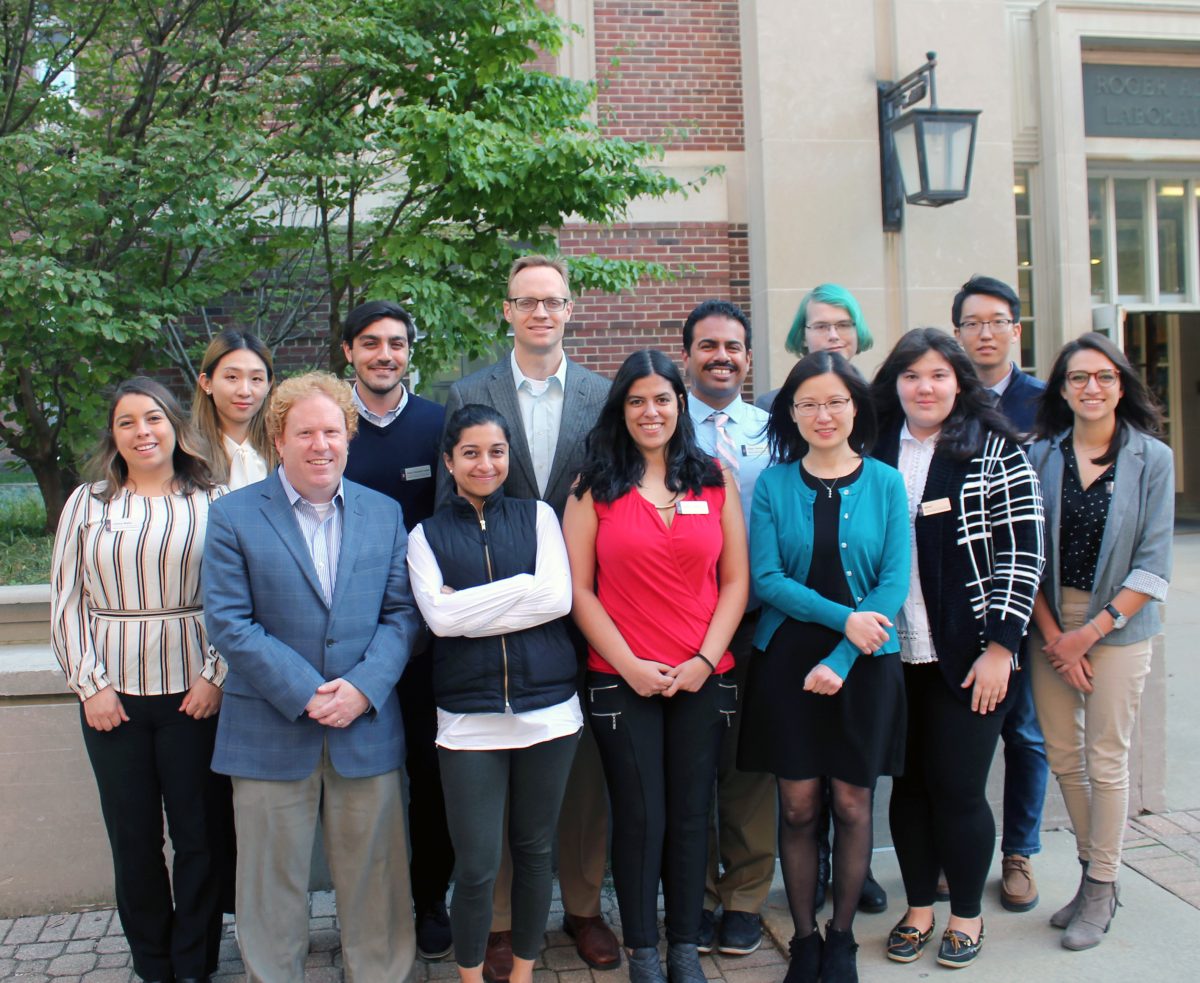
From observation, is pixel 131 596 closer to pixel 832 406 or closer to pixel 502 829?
pixel 502 829

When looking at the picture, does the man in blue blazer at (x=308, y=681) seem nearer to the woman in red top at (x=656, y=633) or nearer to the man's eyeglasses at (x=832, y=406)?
the woman in red top at (x=656, y=633)

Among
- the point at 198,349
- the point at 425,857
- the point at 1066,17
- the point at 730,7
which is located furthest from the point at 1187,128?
the point at 425,857

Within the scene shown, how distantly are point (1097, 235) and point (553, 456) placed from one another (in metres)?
9.46

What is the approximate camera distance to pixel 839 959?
3256 millimetres

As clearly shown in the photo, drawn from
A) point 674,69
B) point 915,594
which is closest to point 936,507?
point 915,594

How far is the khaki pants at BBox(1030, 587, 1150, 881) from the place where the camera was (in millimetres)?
3521

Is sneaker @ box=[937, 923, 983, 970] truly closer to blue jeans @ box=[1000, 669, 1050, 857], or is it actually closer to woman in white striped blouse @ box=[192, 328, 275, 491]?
blue jeans @ box=[1000, 669, 1050, 857]

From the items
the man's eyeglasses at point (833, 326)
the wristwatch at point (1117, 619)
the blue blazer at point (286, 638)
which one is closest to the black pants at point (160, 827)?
the blue blazer at point (286, 638)

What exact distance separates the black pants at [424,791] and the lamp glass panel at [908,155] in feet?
22.2

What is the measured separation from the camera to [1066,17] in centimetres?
995

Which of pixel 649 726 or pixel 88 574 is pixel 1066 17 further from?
pixel 88 574

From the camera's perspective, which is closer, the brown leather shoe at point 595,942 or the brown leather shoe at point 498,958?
the brown leather shoe at point 498,958

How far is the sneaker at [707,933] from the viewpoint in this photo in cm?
361

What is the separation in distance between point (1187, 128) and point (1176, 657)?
246 inches
